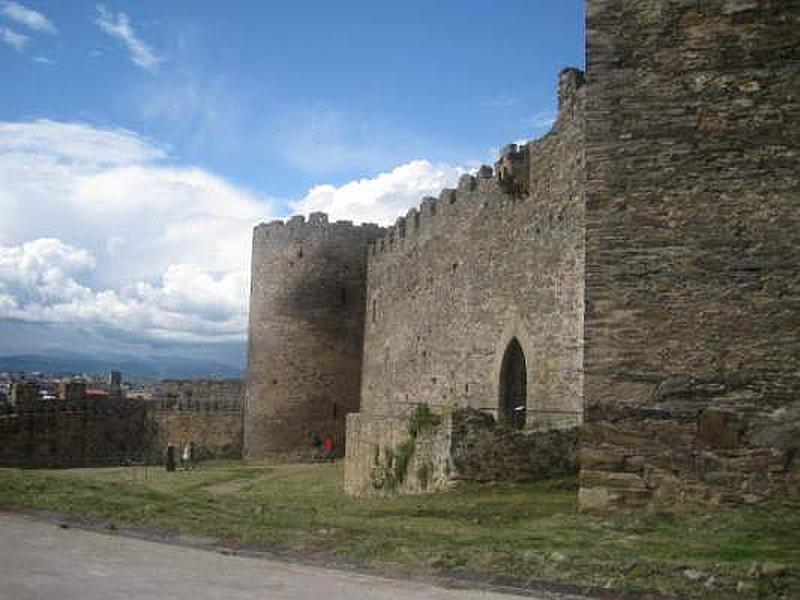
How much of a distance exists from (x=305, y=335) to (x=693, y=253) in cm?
2361

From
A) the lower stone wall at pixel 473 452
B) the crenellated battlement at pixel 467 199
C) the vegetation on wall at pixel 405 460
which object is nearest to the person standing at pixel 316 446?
the crenellated battlement at pixel 467 199

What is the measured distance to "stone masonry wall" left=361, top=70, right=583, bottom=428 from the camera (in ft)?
54.4

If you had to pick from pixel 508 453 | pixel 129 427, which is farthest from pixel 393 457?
pixel 129 427

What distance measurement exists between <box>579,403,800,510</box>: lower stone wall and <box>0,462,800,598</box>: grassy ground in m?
0.20

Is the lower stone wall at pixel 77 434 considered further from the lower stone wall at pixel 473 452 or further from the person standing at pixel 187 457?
the lower stone wall at pixel 473 452

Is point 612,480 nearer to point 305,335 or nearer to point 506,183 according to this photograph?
point 506,183

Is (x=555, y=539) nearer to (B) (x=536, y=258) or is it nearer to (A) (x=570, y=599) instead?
(A) (x=570, y=599)

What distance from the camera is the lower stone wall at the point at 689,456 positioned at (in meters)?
8.99

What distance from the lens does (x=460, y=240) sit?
2291 cm

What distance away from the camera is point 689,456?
9.23 meters

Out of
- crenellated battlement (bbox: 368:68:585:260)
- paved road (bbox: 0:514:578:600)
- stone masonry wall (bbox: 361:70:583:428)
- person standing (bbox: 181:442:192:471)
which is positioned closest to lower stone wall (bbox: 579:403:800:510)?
paved road (bbox: 0:514:578:600)

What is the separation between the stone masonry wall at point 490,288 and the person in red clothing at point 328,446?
197 cm

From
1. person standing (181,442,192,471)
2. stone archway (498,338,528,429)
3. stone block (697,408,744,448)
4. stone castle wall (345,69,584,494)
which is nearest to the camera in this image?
stone block (697,408,744,448)

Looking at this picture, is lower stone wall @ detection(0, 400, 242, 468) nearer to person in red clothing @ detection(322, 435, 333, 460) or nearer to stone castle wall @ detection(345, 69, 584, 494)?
person in red clothing @ detection(322, 435, 333, 460)
